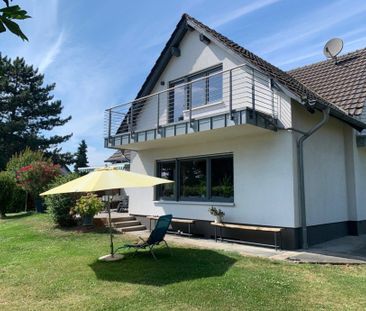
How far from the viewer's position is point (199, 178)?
16.1 m

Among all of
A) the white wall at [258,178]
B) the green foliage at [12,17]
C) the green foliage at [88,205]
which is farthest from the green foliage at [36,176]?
the green foliage at [12,17]

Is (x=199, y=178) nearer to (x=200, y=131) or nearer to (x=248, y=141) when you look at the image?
(x=248, y=141)

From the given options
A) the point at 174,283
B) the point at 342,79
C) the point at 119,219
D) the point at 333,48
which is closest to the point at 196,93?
the point at 342,79

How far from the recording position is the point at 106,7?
26.6ft

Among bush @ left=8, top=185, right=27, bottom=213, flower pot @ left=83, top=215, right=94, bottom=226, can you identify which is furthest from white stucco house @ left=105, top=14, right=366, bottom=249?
bush @ left=8, top=185, right=27, bottom=213

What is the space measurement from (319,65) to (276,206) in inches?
409

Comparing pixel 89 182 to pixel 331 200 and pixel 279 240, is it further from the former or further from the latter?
pixel 331 200

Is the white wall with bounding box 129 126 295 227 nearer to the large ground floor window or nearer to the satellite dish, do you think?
the large ground floor window

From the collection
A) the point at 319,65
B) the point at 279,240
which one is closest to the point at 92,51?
the point at 279,240

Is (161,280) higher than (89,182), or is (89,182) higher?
(89,182)

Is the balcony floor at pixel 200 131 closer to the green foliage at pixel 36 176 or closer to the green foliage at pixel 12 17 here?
the green foliage at pixel 36 176

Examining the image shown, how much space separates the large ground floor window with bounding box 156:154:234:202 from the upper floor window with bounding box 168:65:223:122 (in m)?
2.28

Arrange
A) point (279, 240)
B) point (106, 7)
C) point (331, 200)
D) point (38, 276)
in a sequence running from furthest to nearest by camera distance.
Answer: point (331, 200) → point (279, 240) → point (38, 276) → point (106, 7)

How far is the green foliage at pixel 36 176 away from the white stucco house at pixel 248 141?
7070mm
